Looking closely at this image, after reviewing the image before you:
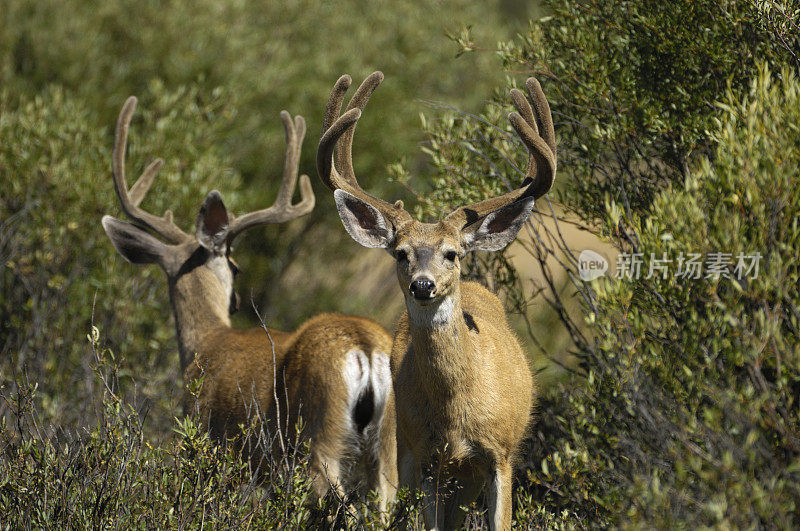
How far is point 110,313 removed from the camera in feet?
30.7

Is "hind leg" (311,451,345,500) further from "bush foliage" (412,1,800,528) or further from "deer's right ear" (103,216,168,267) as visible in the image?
"deer's right ear" (103,216,168,267)

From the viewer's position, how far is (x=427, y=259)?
4902 mm

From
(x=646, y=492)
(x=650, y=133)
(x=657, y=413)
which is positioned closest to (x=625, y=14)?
(x=650, y=133)

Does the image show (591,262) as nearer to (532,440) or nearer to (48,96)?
(532,440)

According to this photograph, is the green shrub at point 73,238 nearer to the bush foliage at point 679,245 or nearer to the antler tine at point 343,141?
the antler tine at point 343,141

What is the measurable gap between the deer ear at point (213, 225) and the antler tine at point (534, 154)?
253 cm

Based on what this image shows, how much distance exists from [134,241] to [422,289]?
3.69 metres

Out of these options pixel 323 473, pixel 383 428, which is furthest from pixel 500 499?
pixel 323 473

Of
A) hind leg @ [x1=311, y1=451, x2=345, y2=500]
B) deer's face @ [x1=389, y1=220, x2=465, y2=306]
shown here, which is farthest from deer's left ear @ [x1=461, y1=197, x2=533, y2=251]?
hind leg @ [x1=311, y1=451, x2=345, y2=500]

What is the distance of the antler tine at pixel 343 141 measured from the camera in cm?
535

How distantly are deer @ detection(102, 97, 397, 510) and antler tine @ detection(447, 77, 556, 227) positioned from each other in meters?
1.11

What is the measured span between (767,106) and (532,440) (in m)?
3.37

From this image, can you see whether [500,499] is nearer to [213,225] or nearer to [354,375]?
[354,375]

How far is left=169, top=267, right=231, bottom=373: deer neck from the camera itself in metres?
7.28
